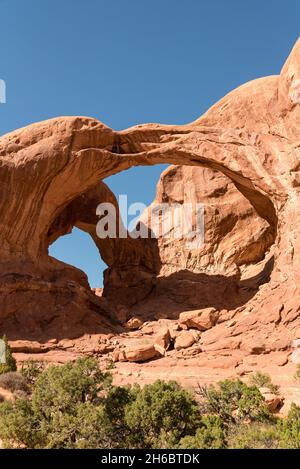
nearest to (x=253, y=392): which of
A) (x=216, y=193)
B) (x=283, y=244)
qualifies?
(x=283, y=244)

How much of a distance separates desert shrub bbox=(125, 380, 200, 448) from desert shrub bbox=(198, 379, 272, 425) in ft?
3.61

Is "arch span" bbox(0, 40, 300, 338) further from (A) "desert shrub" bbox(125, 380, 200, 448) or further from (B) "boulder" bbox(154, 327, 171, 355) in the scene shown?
(A) "desert shrub" bbox(125, 380, 200, 448)

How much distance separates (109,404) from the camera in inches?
352

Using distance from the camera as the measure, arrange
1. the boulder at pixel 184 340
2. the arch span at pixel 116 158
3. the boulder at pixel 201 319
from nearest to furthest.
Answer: the boulder at pixel 184 340 → the boulder at pixel 201 319 → the arch span at pixel 116 158

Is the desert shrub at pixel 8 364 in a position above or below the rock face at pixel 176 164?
below

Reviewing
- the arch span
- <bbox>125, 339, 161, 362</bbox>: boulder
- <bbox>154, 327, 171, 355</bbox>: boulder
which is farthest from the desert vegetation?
the arch span

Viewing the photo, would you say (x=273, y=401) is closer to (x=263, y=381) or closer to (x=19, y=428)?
(x=263, y=381)

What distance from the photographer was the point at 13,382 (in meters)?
12.5

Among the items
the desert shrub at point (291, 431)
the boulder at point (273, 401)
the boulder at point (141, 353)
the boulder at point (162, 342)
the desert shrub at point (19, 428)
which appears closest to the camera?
the desert shrub at point (291, 431)

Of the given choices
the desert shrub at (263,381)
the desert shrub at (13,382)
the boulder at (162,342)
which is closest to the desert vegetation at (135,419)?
the desert shrub at (263,381)

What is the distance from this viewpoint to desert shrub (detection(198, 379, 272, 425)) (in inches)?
372

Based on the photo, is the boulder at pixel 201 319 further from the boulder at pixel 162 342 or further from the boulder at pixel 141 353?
the boulder at pixel 141 353

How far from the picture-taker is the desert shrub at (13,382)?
12391 mm
